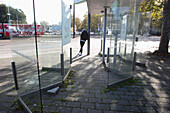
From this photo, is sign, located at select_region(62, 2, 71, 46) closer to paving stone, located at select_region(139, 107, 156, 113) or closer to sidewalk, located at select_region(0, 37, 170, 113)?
sidewalk, located at select_region(0, 37, 170, 113)

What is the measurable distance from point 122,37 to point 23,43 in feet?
10.5

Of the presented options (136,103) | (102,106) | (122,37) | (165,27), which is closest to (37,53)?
(102,106)

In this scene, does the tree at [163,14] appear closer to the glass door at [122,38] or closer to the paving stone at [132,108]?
the glass door at [122,38]

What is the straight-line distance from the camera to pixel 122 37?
14.5 ft

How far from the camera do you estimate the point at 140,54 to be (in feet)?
22.7

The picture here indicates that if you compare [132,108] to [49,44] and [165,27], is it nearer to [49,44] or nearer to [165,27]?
[49,44]

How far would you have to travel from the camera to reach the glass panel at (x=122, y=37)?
3.91 meters

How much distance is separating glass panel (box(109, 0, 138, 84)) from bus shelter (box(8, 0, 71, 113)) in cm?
170

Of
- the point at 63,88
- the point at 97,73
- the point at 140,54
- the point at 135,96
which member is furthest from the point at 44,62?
the point at 140,54

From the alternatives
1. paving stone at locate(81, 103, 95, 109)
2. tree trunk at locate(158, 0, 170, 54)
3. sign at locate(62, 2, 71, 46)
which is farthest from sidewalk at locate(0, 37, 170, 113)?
tree trunk at locate(158, 0, 170, 54)

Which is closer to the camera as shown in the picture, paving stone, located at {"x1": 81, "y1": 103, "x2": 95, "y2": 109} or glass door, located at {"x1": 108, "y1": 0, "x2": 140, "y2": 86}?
paving stone, located at {"x1": 81, "y1": 103, "x2": 95, "y2": 109}

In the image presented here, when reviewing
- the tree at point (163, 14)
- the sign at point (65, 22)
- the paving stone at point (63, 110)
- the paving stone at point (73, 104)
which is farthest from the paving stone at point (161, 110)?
the tree at point (163, 14)

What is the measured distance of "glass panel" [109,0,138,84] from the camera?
12.8 ft

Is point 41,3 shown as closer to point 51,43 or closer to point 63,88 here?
point 51,43
